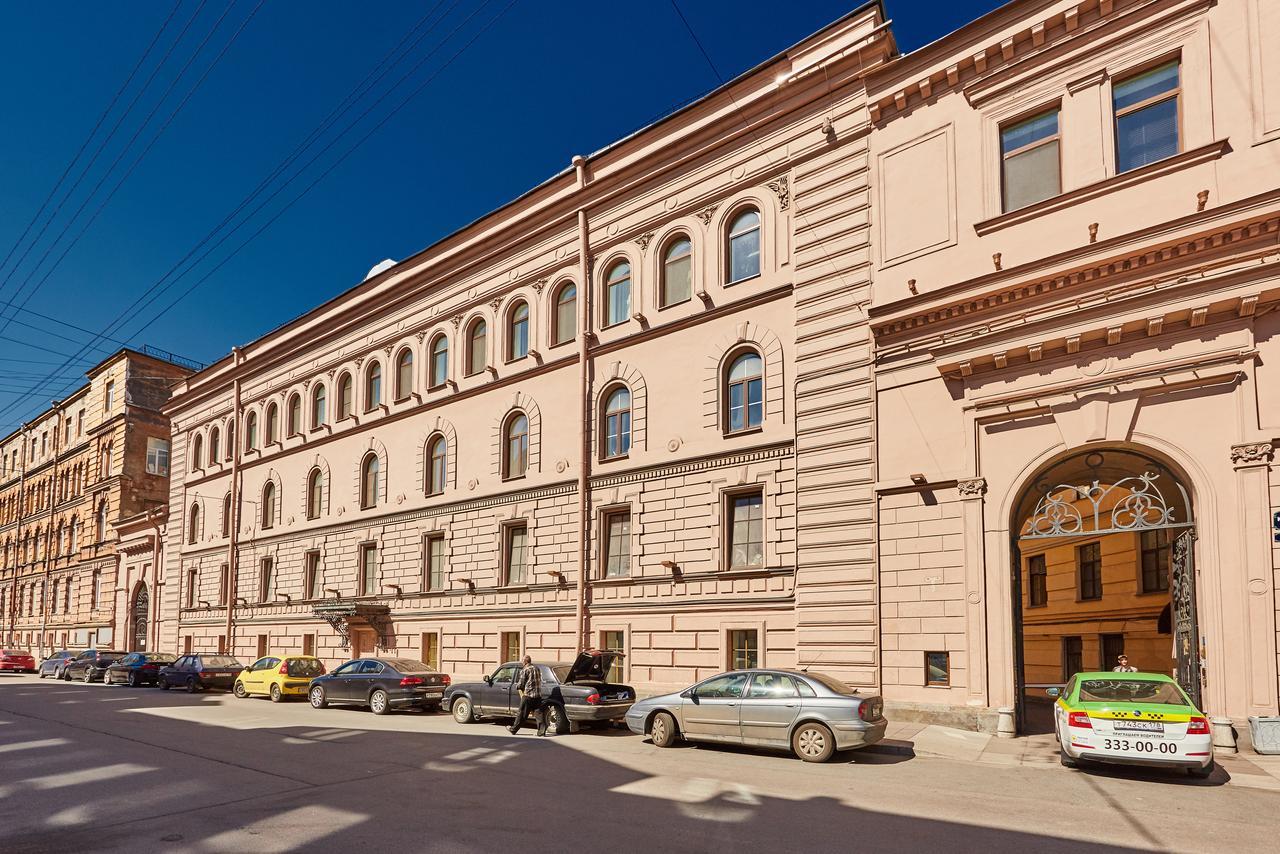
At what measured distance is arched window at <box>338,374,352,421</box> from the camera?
36188mm

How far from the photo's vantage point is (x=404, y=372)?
33.8 metres

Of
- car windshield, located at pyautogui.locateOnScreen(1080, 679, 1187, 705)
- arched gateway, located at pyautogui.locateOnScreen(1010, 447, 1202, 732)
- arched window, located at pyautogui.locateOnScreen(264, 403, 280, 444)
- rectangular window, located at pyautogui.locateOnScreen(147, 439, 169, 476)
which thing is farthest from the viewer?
rectangular window, located at pyautogui.locateOnScreen(147, 439, 169, 476)

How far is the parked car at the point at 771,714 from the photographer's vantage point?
14.6 metres

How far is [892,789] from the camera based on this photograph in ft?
39.6

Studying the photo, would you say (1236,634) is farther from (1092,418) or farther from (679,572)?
(679,572)

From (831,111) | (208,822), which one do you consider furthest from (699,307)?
(208,822)

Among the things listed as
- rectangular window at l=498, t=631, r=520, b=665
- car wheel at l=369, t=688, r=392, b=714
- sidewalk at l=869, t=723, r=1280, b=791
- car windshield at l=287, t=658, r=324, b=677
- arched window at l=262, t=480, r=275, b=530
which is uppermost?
arched window at l=262, t=480, r=275, b=530

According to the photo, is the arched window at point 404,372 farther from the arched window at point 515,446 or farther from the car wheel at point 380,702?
the car wheel at point 380,702

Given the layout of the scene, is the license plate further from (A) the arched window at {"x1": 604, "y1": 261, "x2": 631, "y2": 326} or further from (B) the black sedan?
(A) the arched window at {"x1": 604, "y1": 261, "x2": 631, "y2": 326}

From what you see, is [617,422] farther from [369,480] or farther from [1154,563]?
[1154,563]

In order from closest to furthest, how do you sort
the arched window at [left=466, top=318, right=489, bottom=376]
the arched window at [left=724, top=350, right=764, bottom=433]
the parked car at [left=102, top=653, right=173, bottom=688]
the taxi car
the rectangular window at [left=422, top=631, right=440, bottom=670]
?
the taxi car, the arched window at [left=724, top=350, right=764, bottom=433], the rectangular window at [left=422, top=631, right=440, bottom=670], the arched window at [left=466, top=318, right=489, bottom=376], the parked car at [left=102, top=653, right=173, bottom=688]

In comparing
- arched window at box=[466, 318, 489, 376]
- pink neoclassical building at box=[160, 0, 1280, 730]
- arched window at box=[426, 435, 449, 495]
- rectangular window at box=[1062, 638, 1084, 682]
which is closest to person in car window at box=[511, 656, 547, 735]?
pink neoclassical building at box=[160, 0, 1280, 730]

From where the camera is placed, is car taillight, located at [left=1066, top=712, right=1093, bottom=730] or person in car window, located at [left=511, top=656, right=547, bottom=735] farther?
person in car window, located at [left=511, top=656, right=547, bottom=735]

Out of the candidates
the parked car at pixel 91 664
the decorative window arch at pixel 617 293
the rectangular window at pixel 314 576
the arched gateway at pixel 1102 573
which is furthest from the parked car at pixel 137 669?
the arched gateway at pixel 1102 573
